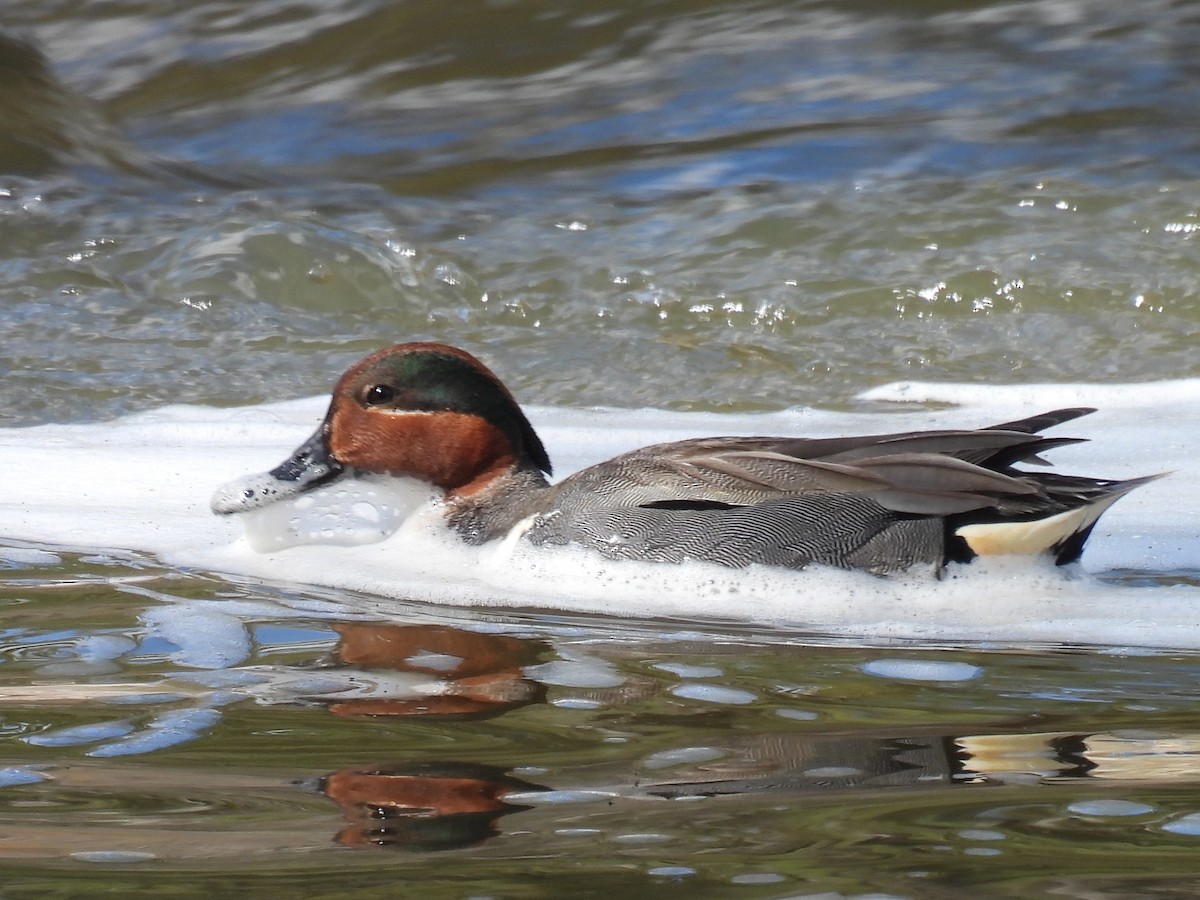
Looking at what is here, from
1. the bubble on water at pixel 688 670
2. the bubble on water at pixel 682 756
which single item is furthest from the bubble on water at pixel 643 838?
the bubble on water at pixel 688 670

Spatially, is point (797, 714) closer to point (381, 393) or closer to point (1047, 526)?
point (1047, 526)

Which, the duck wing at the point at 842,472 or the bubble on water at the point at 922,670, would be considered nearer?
the bubble on water at the point at 922,670

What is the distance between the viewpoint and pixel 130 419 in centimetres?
654

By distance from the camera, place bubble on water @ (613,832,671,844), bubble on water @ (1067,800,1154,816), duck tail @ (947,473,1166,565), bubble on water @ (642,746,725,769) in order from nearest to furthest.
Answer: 1. bubble on water @ (613,832,671,844)
2. bubble on water @ (1067,800,1154,816)
3. bubble on water @ (642,746,725,769)
4. duck tail @ (947,473,1166,565)

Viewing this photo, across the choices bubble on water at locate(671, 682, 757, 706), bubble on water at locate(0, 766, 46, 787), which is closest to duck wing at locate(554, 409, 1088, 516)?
bubble on water at locate(671, 682, 757, 706)

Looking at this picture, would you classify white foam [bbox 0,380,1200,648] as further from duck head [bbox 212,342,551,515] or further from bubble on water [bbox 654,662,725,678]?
bubble on water [bbox 654,662,725,678]

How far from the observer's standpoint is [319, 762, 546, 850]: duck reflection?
7.11ft

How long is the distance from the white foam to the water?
0.07 feet

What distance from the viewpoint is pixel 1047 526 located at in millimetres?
3846

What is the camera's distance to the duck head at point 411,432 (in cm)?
435

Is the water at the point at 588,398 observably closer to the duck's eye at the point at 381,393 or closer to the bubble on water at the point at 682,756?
the bubble on water at the point at 682,756

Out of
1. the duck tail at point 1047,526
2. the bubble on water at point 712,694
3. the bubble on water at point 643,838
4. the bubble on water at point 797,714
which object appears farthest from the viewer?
the duck tail at point 1047,526

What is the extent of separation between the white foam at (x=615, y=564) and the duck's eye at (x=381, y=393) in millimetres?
293

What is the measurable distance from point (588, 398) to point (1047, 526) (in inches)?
136
